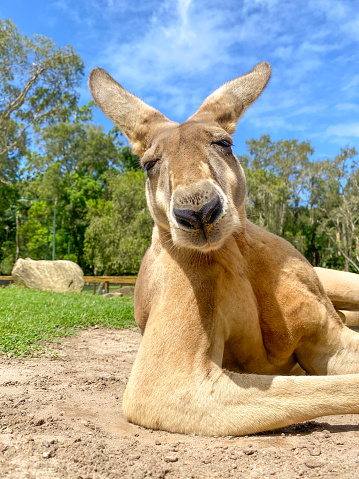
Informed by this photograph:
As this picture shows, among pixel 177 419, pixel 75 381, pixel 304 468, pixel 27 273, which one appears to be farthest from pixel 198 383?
pixel 27 273

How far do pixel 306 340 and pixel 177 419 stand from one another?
1.25 meters

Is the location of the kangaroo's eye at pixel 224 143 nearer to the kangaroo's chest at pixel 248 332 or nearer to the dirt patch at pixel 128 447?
the kangaroo's chest at pixel 248 332

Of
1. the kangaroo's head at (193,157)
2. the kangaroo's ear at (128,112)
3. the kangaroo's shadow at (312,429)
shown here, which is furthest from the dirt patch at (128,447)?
the kangaroo's ear at (128,112)

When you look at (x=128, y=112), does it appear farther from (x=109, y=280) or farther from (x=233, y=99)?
(x=109, y=280)

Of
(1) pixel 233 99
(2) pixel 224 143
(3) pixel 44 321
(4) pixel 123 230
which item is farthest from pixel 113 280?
(2) pixel 224 143

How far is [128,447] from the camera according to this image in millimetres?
2494

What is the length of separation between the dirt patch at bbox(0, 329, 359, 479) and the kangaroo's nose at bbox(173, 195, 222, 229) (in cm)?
120

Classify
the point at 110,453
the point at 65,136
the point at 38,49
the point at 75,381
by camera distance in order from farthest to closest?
the point at 65,136 → the point at 38,49 → the point at 75,381 → the point at 110,453

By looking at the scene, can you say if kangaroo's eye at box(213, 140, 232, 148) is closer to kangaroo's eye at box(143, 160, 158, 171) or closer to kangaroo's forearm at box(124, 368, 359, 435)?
kangaroo's eye at box(143, 160, 158, 171)

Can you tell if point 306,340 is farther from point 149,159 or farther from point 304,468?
point 149,159

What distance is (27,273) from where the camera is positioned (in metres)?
18.2

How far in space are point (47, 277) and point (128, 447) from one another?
16.5m

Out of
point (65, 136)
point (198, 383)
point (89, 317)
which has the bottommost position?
point (89, 317)

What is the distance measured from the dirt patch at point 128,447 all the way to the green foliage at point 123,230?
86.9ft
